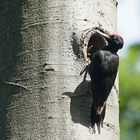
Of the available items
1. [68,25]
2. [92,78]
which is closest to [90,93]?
[92,78]

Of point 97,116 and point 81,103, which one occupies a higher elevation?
point 81,103

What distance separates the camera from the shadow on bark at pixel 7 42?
3946mm

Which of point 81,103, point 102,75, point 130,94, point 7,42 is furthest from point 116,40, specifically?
point 130,94

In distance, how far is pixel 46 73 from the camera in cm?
391

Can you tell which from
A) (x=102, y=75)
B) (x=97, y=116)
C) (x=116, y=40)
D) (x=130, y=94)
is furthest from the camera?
(x=130, y=94)

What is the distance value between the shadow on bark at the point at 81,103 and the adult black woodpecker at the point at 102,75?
1.3 inches

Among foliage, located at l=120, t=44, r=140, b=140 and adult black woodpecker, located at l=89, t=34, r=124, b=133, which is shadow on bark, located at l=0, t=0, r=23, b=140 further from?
foliage, located at l=120, t=44, r=140, b=140

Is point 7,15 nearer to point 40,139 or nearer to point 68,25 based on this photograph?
point 68,25

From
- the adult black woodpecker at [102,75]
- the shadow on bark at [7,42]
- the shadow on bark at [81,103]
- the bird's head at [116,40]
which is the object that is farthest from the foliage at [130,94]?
the shadow on bark at [7,42]

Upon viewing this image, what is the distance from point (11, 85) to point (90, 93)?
54 centimetres

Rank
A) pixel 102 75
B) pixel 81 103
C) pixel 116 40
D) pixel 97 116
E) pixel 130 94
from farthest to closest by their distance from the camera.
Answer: pixel 130 94, pixel 116 40, pixel 102 75, pixel 81 103, pixel 97 116

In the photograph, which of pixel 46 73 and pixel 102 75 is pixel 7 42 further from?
pixel 102 75

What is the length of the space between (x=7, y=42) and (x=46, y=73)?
0.36 metres

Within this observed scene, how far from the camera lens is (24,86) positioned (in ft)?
12.8
